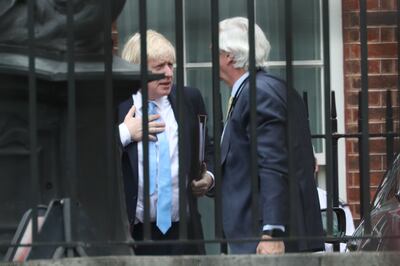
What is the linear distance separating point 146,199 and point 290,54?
2.41ft

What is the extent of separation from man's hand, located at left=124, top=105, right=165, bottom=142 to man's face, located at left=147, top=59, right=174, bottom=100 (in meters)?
0.12

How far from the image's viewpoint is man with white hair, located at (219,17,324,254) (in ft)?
15.3

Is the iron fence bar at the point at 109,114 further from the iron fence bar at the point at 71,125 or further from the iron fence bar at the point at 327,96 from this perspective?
the iron fence bar at the point at 327,96

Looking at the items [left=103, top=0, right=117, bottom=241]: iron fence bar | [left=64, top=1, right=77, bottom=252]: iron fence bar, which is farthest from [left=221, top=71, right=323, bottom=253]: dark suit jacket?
[left=64, top=1, right=77, bottom=252]: iron fence bar

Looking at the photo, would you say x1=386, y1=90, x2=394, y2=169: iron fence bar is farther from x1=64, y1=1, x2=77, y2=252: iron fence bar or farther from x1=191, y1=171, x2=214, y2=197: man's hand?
x1=64, y1=1, x2=77, y2=252: iron fence bar

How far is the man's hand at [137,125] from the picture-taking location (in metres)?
5.39

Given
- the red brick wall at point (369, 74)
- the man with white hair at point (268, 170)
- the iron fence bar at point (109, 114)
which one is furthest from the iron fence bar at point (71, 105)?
the red brick wall at point (369, 74)

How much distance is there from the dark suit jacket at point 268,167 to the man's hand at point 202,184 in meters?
0.31

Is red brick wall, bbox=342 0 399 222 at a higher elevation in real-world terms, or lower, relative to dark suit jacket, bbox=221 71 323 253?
higher

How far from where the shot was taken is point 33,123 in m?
4.27

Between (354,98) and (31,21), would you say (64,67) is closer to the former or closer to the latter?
(31,21)

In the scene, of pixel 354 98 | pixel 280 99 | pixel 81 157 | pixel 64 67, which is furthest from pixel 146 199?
pixel 354 98

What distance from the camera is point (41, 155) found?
4.46 metres

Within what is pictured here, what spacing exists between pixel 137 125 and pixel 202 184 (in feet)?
1.36
